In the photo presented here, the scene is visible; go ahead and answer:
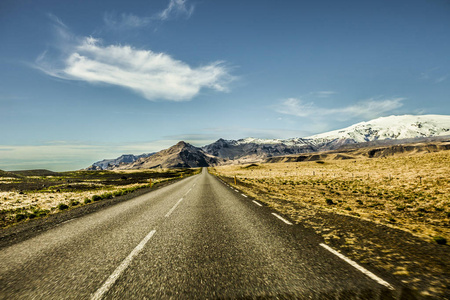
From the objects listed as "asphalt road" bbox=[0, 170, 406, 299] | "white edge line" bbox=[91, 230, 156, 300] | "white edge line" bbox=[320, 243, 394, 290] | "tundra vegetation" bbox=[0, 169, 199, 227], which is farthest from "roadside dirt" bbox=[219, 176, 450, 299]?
"tundra vegetation" bbox=[0, 169, 199, 227]

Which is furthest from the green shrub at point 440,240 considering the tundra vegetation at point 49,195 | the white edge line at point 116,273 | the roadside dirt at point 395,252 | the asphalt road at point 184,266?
the tundra vegetation at point 49,195

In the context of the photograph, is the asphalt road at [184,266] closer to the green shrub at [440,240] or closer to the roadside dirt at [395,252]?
the roadside dirt at [395,252]

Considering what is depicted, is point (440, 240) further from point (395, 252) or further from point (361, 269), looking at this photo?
point (361, 269)

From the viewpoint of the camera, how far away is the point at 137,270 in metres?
4.09

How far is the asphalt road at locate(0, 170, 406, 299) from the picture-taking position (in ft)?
10.8

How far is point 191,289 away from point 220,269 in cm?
82

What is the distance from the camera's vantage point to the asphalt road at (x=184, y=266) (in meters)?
3.28

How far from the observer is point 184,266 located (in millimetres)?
4215

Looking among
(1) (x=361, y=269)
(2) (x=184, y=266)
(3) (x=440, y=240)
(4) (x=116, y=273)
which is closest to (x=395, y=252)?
(1) (x=361, y=269)

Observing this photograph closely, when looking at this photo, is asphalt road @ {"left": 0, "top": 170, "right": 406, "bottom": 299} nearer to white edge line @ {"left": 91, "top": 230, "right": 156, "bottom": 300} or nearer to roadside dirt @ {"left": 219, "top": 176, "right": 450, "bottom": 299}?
white edge line @ {"left": 91, "top": 230, "right": 156, "bottom": 300}

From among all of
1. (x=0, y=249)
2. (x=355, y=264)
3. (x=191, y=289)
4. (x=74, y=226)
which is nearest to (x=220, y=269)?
(x=191, y=289)

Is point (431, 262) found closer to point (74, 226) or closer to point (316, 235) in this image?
point (316, 235)

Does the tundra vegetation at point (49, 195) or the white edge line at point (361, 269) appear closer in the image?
the white edge line at point (361, 269)

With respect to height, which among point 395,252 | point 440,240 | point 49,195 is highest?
point 395,252
